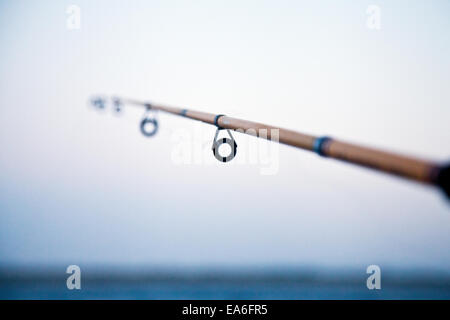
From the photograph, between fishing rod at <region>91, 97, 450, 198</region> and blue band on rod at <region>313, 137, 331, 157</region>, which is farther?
blue band on rod at <region>313, 137, 331, 157</region>

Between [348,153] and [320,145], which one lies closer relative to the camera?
[348,153]

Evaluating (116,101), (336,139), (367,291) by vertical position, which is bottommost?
(367,291)

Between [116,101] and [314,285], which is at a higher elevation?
[116,101]

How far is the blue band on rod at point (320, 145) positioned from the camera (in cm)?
133

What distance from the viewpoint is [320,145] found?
4.42 ft

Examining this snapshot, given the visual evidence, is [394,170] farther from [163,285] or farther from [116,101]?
[163,285]

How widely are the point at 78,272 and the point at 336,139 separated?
4.81m

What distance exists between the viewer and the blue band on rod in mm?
1330

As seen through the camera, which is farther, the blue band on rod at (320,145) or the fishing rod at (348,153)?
the blue band on rod at (320,145)
